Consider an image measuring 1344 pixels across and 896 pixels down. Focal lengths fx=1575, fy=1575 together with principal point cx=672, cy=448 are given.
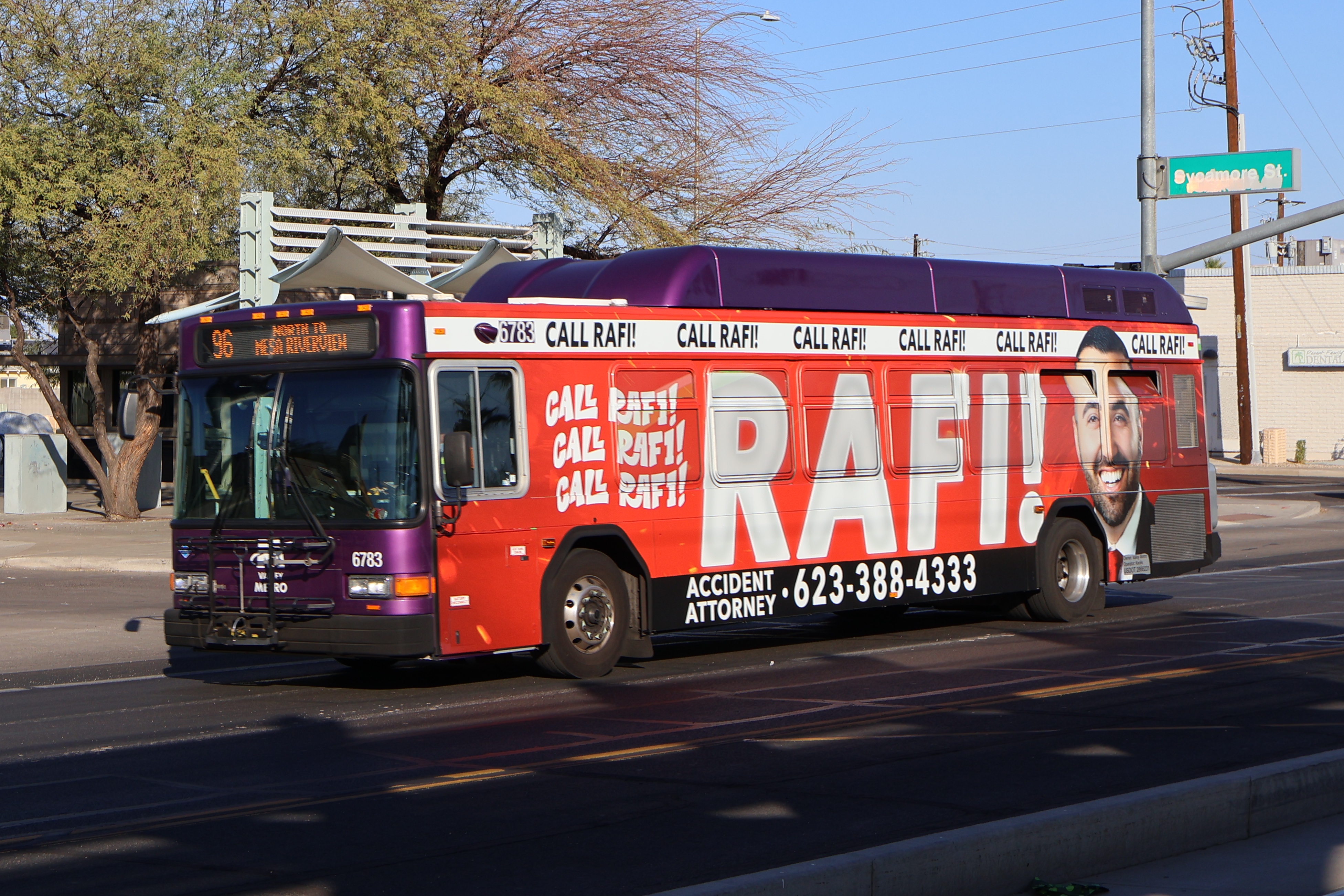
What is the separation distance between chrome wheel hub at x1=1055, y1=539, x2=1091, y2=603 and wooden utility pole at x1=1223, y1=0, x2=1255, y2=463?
30547mm

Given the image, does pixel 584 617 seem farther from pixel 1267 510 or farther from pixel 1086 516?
pixel 1267 510

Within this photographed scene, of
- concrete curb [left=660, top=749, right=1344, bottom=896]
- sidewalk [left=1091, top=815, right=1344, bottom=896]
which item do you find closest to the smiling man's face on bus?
concrete curb [left=660, top=749, right=1344, bottom=896]

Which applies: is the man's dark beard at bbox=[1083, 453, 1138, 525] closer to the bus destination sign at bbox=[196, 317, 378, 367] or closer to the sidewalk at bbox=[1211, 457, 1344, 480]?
the bus destination sign at bbox=[196, 317, 378, 367]

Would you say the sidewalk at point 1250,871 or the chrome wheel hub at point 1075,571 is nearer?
the sidewalk at point 1250,871

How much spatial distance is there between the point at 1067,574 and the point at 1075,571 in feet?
0.29

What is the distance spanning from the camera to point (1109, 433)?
1582 cm

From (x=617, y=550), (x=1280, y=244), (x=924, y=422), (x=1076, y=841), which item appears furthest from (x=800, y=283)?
(x=1280, y=244)

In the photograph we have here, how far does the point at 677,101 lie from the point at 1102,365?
44.8ft

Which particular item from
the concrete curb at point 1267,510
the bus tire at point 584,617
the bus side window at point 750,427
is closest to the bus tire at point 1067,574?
the bus side window at point 750,427

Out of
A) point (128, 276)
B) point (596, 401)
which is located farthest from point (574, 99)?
point (596, 401)

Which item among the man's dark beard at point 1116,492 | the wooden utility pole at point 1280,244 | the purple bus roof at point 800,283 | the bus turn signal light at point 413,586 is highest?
the wooden utility pole at point 1280,244

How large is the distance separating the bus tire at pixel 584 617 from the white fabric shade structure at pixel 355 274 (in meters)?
8.71

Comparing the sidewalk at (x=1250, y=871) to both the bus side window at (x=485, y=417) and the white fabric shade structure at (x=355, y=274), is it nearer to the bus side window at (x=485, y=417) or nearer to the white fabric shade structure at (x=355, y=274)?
the bus side window at (x=485, y=417)

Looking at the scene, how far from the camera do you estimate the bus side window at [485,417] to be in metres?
10.8
